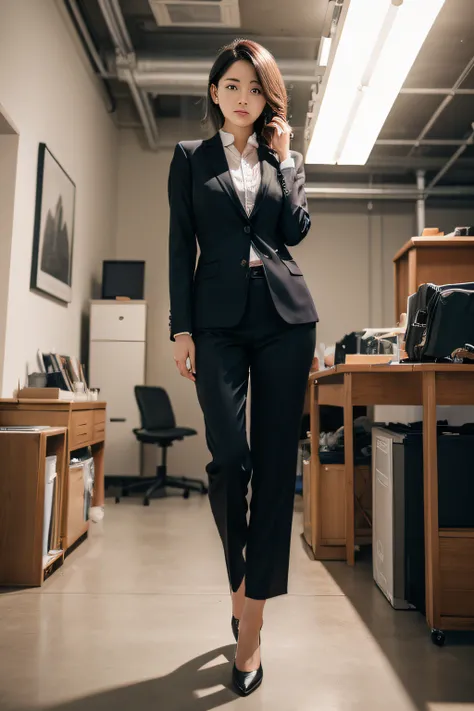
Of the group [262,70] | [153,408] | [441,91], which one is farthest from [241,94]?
[441,91]

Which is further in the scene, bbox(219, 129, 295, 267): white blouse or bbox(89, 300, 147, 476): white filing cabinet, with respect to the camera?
bbox(89, 300, 147, 476): white filing cabinet

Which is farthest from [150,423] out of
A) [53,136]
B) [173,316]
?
[173,316]

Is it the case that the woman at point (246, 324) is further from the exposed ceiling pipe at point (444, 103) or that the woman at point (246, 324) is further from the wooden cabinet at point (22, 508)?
the exposed ceiling pipe at point (444, 103)

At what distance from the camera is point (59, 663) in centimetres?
155

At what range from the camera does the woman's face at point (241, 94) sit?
1432 millimetres

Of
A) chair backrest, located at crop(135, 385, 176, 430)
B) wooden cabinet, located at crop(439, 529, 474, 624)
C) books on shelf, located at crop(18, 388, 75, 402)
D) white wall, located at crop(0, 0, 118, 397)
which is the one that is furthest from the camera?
chair backrest, located at crop(135, 385, 176, 430)

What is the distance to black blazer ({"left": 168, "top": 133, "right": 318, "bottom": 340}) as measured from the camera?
4.56 ft

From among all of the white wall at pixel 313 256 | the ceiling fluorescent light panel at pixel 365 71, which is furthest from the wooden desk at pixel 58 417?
the white wall at pixel 313 256

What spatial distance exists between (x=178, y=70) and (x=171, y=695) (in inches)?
178

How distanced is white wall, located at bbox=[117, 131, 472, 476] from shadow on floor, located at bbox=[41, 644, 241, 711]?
4.39 m

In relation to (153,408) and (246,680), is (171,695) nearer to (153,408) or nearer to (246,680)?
(246,680)

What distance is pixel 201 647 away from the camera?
167 centimetres

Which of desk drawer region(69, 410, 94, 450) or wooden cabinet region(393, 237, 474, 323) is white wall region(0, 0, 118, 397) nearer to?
desk drawer region(69, 410, 94, 450)

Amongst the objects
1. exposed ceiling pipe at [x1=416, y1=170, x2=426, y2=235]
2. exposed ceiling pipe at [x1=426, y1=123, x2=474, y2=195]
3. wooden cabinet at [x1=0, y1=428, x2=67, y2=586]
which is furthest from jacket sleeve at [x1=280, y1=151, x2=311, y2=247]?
exposed ceiling pipe at [x1=416, y1=170, x2=426, y2=235]
